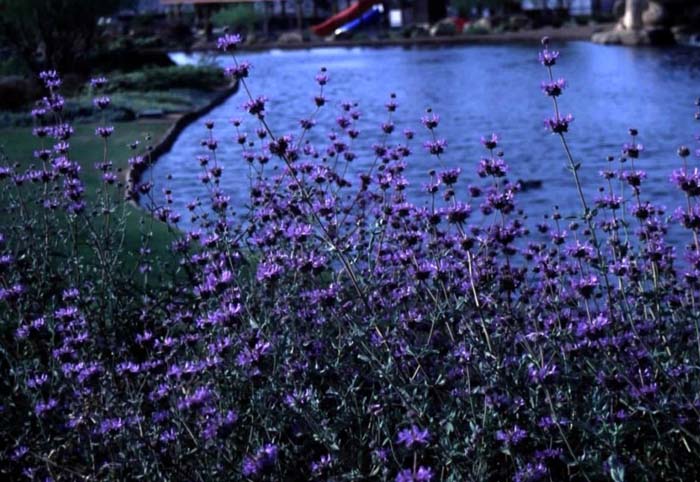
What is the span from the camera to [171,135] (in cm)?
1752

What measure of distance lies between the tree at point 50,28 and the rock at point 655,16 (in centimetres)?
2144

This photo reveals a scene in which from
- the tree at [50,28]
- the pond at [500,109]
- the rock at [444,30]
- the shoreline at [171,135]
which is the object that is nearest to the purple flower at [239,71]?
the pond at [500,109]

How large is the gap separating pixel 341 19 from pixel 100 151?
4884 centimetres

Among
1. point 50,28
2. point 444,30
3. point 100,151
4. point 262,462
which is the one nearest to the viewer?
point 262,462

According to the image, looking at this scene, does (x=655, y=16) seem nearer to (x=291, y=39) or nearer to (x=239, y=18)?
(x=291, y=39)

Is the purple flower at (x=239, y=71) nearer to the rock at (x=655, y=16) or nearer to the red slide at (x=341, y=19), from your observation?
the rock at (x=655, y=16)

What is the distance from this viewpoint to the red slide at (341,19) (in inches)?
2375

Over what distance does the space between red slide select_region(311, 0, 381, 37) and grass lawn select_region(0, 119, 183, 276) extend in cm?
4205

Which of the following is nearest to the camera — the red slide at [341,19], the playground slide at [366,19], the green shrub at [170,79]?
the green shrub at [170,79]

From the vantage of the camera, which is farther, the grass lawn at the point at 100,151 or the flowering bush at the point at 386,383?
the grass lawn at the point at 100,151

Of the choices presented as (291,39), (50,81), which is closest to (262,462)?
(50,81)

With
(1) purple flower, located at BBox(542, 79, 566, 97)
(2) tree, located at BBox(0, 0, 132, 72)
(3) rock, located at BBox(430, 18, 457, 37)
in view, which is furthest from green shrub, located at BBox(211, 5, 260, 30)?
(1) purple flower, located at BBox(542, 79, 566, 97)

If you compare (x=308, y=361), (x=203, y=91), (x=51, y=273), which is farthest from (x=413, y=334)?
(x=203, y=91)

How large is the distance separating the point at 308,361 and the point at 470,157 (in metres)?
11.0
